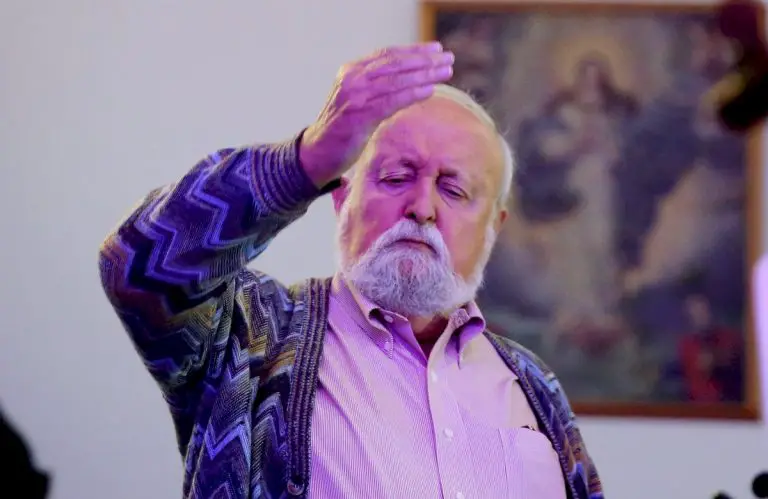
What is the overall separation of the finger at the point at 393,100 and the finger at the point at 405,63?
0.02 m

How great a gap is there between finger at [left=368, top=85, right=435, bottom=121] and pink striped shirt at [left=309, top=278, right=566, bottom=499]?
0.48 m

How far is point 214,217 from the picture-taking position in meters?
0.95

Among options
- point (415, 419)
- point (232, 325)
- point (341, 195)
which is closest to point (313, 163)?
point (232, 325)

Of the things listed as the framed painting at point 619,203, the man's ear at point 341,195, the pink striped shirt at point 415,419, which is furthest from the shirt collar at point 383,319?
the framed painting at point 619,203

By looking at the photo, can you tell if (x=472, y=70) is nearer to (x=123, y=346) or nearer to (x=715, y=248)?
(x=715, y=248)

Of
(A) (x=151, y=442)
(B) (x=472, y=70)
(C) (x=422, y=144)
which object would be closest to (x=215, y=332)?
(C) (x=422, y=144)

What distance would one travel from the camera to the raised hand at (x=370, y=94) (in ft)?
2.81

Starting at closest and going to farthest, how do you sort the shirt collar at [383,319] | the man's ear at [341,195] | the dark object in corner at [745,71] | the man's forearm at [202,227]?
1. the dark object in corner at [745,71]
2. the man's forearm at [202,227]
3. the shirt collar at [383,319]
4. the man's ear at [341,195]

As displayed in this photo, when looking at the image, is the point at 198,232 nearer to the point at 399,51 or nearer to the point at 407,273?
the point at 399,51

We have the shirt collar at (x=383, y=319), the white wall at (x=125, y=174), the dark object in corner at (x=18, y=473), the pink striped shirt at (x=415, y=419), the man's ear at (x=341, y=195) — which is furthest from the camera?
the white wall at (x=125, y=174)

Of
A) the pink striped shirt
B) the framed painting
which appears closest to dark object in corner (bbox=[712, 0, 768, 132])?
the pink striped shirt

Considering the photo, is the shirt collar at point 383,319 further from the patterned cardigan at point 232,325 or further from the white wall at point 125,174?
the white wall at point 125,174

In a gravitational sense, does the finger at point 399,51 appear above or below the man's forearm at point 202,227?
above

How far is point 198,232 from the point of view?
0.95 m
